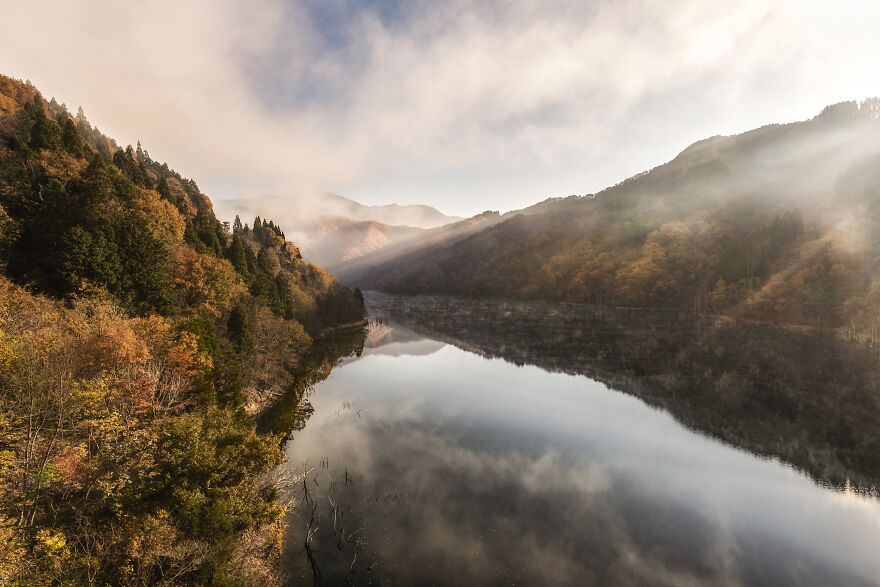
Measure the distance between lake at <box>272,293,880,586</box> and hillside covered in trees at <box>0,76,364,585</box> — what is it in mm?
6859

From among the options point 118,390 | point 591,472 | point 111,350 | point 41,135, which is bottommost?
point 591,472

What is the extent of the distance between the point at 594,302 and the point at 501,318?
5914cm

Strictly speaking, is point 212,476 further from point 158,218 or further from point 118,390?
point 158,218

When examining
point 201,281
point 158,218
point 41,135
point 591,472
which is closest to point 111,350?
point 201,281

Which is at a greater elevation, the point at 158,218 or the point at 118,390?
the point at 158,218

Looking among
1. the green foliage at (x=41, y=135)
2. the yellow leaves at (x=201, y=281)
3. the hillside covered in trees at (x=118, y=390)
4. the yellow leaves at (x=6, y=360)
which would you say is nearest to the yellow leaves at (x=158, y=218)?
the hillside covered in trees at (x=118, y=390)

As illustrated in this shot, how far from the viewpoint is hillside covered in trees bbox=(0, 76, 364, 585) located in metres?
16.0

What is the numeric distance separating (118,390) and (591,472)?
36.5m

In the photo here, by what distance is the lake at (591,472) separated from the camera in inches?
947

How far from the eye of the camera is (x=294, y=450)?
4022 centimetres

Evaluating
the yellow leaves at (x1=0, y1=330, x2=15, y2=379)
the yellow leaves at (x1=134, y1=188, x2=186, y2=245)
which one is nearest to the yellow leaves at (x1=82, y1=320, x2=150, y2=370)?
the yellow leaves at (x1=0, y1=330, x2=15, y2=379)

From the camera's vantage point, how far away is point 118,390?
26094 mm

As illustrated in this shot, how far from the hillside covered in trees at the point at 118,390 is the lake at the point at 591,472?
6.86 meters

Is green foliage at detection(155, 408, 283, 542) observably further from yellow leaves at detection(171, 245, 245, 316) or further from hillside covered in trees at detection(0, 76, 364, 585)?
yellow leaves at detection(171, 245, 245, 316)
